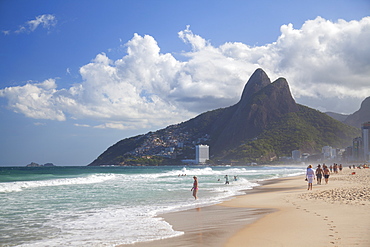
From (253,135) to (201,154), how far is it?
28085 mm

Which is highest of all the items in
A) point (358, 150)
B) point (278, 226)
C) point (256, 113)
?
point (256, 113)

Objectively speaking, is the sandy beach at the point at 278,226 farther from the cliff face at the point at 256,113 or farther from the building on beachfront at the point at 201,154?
the cliff face at the point at 256,113

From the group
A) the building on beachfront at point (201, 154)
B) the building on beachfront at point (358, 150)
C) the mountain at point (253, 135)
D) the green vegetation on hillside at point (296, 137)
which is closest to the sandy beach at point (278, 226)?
the building on beachfront at point (358, 150)

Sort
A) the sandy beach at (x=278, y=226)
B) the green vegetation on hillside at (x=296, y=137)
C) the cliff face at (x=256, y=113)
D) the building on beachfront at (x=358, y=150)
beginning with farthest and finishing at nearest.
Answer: the cliff face at (x=256, y=113), the green vegetation on hillside at (x=296, y=137), the building on beachfront at (x=358, y=150), the sandy beach at (x=278, y=226)

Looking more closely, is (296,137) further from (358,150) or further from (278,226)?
(278,226)

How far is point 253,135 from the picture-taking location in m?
169

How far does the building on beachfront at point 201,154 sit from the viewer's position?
160050 mm

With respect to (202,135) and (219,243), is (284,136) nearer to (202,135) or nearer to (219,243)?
(202,135)

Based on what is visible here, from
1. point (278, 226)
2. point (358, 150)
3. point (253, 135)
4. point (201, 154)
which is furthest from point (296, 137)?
point (278, 226)

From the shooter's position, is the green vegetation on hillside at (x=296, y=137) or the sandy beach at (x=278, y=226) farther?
the green vegetation on hillside at (x=296, y=137)

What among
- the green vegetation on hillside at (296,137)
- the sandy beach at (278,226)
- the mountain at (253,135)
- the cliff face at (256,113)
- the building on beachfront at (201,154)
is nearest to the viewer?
the sandy beach at (278,226)

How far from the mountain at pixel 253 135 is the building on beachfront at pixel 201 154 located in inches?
167

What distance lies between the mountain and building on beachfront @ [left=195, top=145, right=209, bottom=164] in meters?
4.25

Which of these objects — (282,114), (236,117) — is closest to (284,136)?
(282,114)
